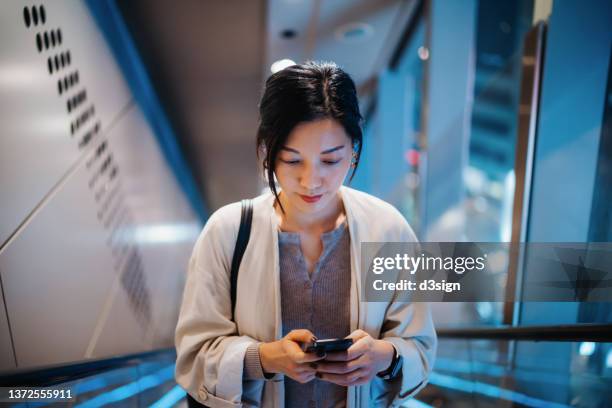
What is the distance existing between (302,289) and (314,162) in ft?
1.45

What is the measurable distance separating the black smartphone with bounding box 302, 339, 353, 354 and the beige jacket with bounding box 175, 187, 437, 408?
20cm

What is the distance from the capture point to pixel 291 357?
3.76 feet

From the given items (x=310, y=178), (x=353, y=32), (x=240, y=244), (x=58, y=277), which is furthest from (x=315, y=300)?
(x=353, y=32)

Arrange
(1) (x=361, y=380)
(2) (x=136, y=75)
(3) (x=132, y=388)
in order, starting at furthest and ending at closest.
Answer: (2) (x=136, y=75), (3) (x=132, y=388), (1) (x=361, y=380)

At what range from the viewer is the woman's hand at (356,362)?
116 centimetres

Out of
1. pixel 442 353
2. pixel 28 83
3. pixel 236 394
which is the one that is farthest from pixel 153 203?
pixel 236 394

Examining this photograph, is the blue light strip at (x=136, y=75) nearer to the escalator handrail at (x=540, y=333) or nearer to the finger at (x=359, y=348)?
the finger at (x=359, y=348)

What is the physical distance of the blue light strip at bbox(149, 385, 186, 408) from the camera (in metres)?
2.01

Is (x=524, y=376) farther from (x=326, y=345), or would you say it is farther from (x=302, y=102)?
(x=302, y=102)

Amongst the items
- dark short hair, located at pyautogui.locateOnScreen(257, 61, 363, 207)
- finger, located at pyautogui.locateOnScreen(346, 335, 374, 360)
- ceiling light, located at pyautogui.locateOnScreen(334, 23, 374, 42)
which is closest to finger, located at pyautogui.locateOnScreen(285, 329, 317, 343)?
finger, located at pyautogui.locateOnScreen(346, 335, 374, 360)

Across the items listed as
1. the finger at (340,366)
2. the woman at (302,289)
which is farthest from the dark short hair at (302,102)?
the finger at (340,366)

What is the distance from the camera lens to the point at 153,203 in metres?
5.21

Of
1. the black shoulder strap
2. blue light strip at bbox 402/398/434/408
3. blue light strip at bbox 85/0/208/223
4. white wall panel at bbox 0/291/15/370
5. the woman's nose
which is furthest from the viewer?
blue light strip at bbox 85/0/208/223

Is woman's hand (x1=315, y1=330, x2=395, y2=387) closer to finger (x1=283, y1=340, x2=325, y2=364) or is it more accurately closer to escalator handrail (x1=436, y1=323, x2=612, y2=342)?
finger (x1=283, y1=340, x2=325, y2=364)
